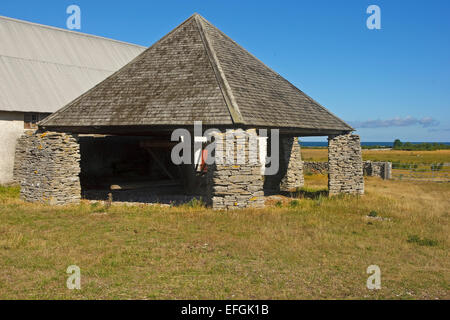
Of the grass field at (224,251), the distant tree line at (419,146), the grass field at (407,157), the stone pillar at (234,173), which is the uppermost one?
the distant tree line at (419,146)

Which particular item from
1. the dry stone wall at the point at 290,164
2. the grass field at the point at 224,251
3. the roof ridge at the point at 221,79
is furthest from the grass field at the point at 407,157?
the grass field at the point at 224,251

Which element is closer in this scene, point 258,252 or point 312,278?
point 312,278

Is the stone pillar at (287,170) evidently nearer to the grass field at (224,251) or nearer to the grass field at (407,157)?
the grass field at (224,251)

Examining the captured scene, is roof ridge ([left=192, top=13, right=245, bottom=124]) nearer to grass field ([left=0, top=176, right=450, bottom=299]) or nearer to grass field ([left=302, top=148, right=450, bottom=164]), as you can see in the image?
grass field ([left=0, top=176, right=450, bottom=299])

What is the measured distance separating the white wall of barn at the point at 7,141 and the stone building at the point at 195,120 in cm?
58

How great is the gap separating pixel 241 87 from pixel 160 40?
448cm

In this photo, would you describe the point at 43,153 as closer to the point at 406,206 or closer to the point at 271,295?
the point at 271,295

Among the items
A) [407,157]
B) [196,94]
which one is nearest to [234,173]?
[196,94]

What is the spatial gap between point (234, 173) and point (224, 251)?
13.7 feet

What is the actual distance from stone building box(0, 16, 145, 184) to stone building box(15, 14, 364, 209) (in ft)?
4.03

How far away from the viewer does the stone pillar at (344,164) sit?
15.2m
